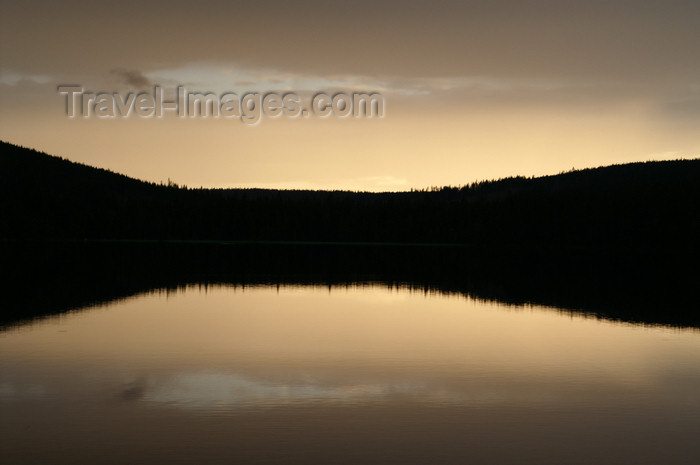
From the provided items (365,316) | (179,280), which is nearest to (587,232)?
(179,280)

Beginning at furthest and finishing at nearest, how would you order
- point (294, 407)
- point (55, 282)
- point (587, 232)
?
point (587, 232) → point (55, 282) → point (294, 407)

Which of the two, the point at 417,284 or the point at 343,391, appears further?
the point at 417,284

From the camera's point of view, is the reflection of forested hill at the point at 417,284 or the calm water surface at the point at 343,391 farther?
the reflection of forested hill at the point at 417,284

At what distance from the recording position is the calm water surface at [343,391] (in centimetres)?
1573

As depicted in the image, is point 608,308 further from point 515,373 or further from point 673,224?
point 673,224

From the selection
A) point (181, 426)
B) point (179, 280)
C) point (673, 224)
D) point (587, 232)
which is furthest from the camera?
point (587, 232)

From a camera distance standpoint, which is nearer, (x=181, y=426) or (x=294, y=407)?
(x=181, y=426)

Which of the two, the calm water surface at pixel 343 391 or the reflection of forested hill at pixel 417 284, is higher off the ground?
the reflection of forested hill at pixel 417 284

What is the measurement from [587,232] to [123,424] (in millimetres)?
181819

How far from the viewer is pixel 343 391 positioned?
832 inches

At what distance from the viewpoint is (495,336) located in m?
33.2

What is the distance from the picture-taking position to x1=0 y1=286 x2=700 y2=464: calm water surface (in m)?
15.7

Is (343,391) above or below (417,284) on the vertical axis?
below

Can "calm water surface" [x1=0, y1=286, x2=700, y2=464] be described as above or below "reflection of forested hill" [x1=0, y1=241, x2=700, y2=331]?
below
